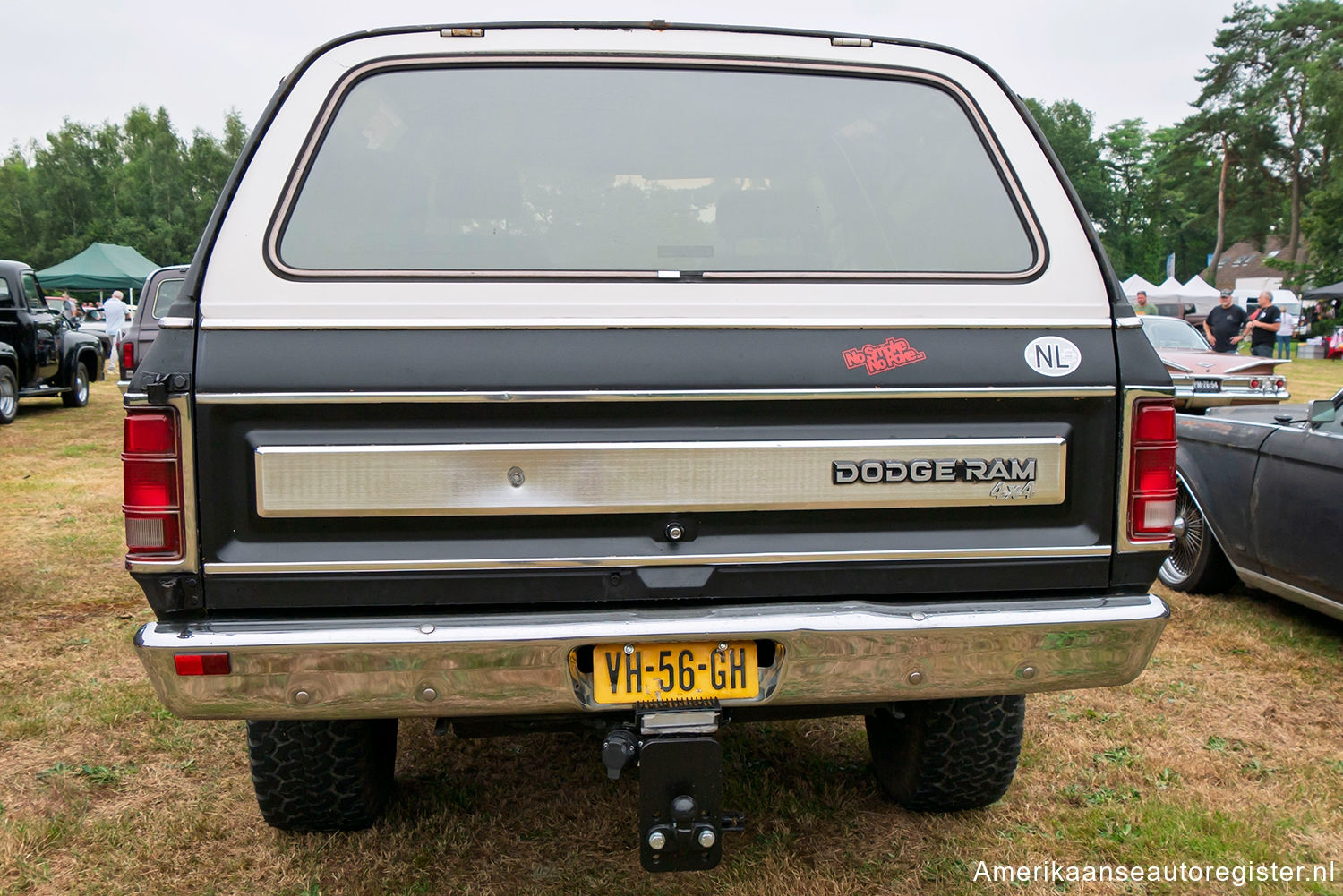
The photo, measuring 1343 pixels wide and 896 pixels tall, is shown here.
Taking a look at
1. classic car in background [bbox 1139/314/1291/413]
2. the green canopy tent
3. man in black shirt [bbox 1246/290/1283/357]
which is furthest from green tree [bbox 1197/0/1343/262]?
the green canopy tent

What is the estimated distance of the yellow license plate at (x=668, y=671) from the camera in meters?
2.05

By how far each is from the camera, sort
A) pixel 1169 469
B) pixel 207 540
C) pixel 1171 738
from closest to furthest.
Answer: pixel 207 540, pixel 1169 469, pixel 1171 738

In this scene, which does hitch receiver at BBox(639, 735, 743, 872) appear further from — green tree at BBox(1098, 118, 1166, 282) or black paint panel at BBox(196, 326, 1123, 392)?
green tree at BBox(1098, 118, 1166, 282)

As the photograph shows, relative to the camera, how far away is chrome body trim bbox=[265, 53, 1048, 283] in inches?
83.4

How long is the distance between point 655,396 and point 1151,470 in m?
1.10

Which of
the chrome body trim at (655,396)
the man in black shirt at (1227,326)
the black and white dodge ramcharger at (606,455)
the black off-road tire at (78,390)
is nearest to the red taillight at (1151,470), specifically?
the black and white dodge ramcharger at (606,455)

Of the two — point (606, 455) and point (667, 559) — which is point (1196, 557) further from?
point (606, 455)

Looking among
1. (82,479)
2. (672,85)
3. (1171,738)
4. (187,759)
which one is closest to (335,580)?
(672,85)

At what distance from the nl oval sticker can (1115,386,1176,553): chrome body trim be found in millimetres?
130

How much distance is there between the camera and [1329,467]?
3951mm

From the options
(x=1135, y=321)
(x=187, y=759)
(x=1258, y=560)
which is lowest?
(x=187, y=759)

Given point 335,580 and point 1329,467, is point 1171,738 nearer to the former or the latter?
point 1329,467

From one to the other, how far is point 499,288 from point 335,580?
69cm

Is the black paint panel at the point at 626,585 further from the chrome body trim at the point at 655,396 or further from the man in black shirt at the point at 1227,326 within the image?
the man in black shirt at the point at 1227,326
